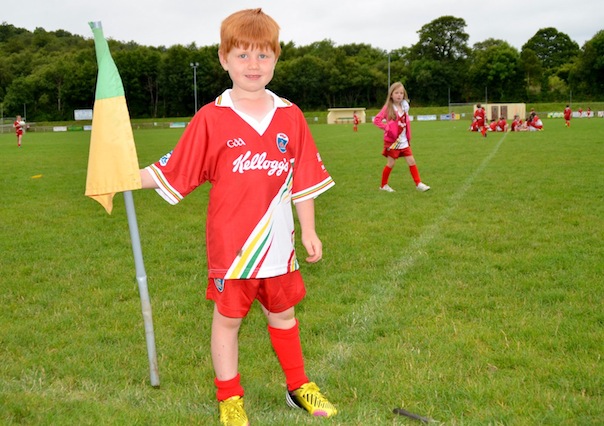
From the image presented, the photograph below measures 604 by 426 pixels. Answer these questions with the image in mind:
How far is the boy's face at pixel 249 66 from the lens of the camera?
294cm

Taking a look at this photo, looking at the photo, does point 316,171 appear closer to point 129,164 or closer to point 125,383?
point 129,164

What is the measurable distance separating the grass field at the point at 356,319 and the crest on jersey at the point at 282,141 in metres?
1.33

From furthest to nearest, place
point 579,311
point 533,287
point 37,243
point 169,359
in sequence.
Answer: point 37,243
point 533,287
point 579,311
point 169,359

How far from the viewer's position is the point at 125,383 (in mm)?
3648

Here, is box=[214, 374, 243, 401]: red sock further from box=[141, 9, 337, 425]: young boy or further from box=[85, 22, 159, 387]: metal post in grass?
box=[85, 22, 159, 387]: metal post in grass

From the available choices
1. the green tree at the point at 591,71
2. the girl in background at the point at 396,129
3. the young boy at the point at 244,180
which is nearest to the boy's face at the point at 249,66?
the young boy at the point at 244,180

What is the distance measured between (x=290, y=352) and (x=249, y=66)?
1458mm

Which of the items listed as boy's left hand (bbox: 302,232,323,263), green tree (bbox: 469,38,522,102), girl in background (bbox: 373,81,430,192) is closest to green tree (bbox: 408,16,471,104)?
green tree (bbox: 469,38,522,102)

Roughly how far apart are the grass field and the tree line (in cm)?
7716

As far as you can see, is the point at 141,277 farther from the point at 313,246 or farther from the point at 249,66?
the point at 249,66

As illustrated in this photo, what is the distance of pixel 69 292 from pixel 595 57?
85.2 metres

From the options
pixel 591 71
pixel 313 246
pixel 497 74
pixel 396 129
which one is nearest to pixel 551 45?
pixel 497 74

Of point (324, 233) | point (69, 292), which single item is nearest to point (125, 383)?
point (69, 292)

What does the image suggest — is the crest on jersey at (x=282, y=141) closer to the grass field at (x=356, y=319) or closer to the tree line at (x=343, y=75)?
the grass field at (x=356, y=319)
